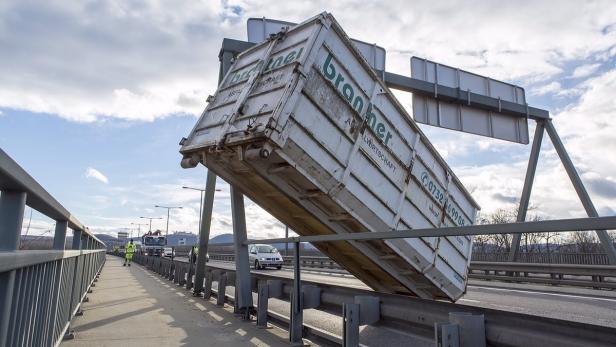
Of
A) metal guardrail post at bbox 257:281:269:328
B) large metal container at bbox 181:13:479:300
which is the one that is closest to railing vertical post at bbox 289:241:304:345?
large metal container at bbox 181:13:479:300

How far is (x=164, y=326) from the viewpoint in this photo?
6723 mm

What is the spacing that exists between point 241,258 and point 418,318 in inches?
172

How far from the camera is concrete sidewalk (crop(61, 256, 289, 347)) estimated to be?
569 cm

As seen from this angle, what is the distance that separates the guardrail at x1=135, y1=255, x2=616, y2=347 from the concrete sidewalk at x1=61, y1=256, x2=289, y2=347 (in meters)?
0.57

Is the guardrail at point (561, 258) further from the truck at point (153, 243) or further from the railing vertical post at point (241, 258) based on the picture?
the truck at point (153, 243)

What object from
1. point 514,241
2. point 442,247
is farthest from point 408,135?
point 514,241

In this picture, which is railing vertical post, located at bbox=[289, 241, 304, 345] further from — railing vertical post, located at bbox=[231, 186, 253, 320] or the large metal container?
railing vertical post, located at bbox=[231, 186, 253, 320]

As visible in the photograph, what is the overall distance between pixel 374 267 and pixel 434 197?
4.49ft

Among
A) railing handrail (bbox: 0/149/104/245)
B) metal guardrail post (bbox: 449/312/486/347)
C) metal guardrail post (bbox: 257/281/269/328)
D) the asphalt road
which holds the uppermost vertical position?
railing handrail (bbox: 0/149/104/245)

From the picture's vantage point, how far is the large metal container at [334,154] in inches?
205

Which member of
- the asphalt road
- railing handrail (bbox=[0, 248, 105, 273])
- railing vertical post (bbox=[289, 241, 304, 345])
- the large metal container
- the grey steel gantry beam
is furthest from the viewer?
the asphalt road

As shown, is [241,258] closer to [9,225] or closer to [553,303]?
[9,225]

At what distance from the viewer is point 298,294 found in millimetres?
5484

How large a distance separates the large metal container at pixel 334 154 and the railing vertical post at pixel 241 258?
3.28 ft
